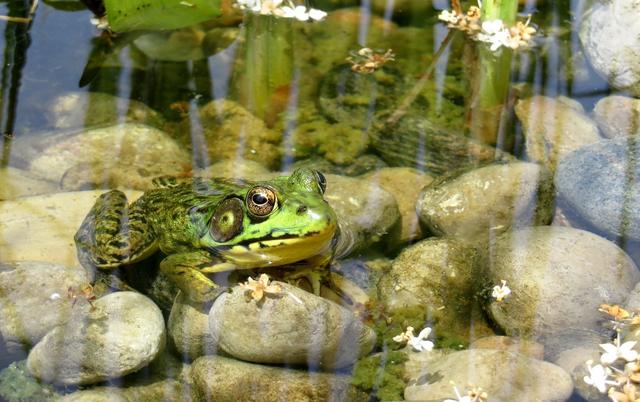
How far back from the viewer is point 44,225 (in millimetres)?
5047

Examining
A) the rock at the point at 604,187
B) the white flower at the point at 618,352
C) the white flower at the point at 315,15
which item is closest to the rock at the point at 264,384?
the white flower at the point at 618,352

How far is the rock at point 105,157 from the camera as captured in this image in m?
5.60

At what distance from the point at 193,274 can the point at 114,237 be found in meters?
0.65

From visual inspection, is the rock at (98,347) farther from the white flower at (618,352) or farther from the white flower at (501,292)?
the white flower at (618,352)

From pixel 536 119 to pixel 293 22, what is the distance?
8.48ft

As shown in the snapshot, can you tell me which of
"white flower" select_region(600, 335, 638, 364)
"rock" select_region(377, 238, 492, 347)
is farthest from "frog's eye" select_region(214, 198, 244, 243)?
"white flower" select_region(600, 335, 638, 364)

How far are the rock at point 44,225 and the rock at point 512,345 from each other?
2545mm

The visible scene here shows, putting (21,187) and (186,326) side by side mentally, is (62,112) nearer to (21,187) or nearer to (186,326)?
(21,187)

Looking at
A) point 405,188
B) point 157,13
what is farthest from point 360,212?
point 157,13

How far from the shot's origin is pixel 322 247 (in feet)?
14.3

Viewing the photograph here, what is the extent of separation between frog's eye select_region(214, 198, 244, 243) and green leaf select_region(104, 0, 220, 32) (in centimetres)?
256

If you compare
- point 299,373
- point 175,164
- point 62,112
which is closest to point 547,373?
point 299,373

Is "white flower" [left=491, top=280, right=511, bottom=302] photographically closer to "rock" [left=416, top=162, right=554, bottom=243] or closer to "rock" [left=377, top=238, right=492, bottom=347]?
"rock" [left=377, top=238, right=492, bottom=347]

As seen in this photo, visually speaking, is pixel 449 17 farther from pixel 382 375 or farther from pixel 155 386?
pixel 155 386
